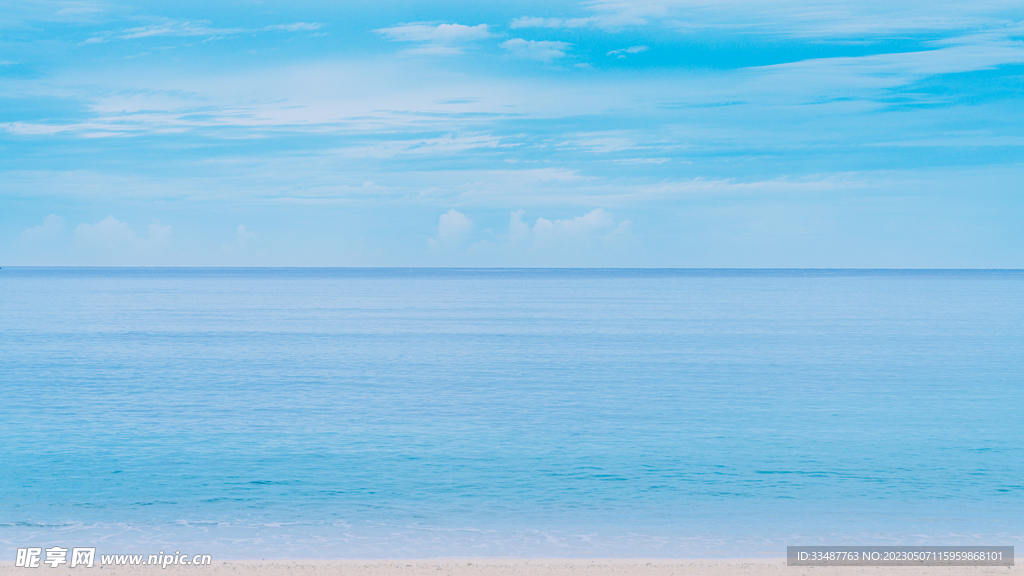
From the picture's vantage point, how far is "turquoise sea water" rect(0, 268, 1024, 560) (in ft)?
47.4

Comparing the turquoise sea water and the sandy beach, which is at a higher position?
the turquoise sea water

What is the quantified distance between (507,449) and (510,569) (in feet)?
26.5

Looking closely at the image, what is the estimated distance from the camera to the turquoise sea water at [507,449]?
14.5 meters

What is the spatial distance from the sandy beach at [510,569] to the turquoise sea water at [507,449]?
1066 millimetres

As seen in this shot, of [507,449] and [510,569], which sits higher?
[507,449]

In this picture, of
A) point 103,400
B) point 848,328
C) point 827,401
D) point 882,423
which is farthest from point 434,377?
point 848,328

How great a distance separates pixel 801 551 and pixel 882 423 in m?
11.7

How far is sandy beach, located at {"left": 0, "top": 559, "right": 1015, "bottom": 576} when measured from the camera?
1177cm

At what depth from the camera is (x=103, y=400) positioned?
86.7 ft

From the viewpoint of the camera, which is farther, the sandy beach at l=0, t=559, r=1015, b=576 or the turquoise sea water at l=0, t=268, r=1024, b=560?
the turquoise sea water at l=0, t=268, r=1024, b=560

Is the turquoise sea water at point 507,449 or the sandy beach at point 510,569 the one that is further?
the turquoise sea water at point 507,449

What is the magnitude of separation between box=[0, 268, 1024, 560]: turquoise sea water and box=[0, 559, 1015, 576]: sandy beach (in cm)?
107

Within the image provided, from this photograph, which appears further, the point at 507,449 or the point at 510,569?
the point at 507,449

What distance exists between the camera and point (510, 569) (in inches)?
476
